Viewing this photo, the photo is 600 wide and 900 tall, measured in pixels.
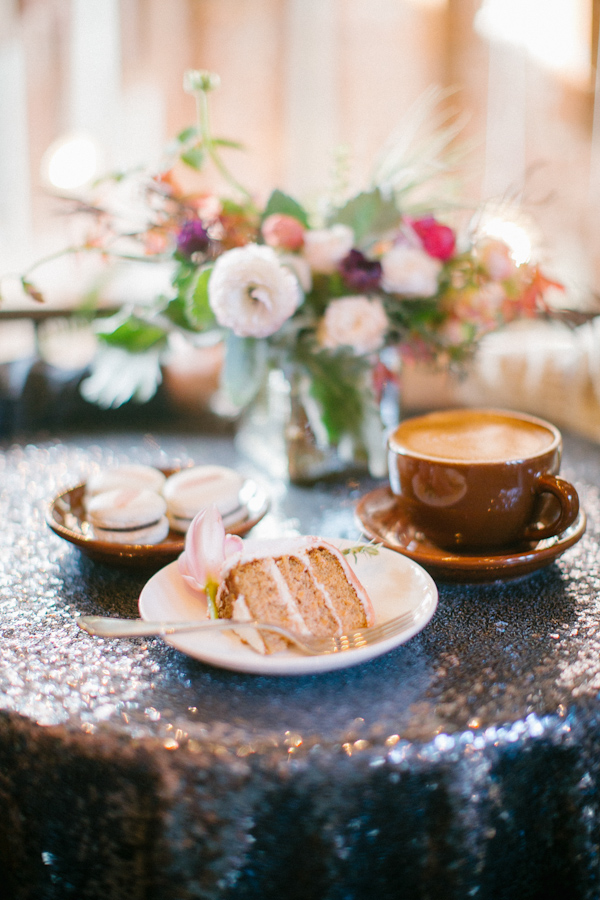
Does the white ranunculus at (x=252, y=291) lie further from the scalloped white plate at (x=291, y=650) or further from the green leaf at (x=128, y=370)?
the scalloped white plate at (x=291, y=650)

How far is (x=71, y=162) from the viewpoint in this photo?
3.34 meters

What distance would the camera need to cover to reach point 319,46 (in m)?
3.41

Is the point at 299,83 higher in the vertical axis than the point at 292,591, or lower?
higher

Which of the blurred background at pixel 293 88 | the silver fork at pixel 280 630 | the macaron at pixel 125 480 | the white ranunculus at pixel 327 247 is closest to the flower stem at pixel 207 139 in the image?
the white ranunculus at pixel 327 247

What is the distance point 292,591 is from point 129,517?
23 cm

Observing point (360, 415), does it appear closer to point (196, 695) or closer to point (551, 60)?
point (196, 695)

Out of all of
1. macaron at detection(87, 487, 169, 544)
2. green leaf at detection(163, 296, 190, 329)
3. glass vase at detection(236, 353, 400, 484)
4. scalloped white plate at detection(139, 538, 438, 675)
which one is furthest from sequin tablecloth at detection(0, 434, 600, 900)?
green leaf at detection(163, 296, 190, 329)

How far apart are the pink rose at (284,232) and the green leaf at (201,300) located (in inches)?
3.4

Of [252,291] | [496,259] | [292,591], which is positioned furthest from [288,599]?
[496,259]

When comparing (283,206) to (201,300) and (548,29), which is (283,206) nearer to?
(201,300)

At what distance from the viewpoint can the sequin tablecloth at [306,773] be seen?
46 cm

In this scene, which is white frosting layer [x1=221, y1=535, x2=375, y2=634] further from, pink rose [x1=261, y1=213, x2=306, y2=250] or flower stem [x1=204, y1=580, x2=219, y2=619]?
pink rose [x1=261, y1=213, x2=306, y2=250]

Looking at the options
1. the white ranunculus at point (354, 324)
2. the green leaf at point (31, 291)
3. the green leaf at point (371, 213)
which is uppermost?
the green leaf at point (371, 213)

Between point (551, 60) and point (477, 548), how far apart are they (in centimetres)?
343
